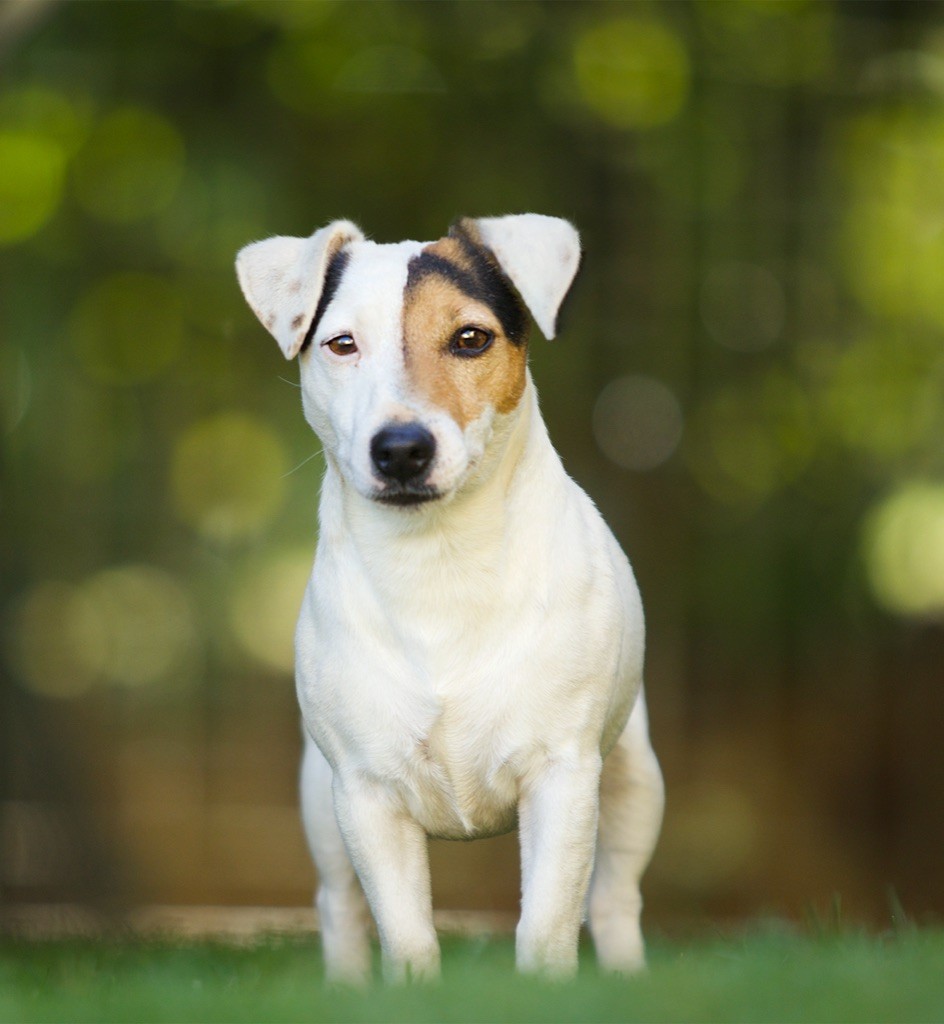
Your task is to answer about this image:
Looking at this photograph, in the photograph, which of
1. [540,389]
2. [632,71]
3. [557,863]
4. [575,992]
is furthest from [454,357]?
[632,71]

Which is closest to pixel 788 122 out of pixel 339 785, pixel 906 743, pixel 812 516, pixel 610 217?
pixel 610 217

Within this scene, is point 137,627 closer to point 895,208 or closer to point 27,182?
point 27,182

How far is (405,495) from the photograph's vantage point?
3.39m

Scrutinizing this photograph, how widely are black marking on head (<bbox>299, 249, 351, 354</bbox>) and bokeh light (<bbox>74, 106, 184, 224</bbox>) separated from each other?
430cm

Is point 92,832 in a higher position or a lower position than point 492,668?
lower

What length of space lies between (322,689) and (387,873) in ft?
1.38

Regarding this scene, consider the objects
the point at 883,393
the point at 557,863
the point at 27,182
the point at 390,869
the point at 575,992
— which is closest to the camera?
the point at 575,992

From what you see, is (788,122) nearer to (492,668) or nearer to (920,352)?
(920,352)

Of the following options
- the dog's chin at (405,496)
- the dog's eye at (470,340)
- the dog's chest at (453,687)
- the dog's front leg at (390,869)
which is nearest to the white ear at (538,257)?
the dog's eye at (470,340)

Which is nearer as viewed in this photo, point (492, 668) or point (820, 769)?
point (492, 668)

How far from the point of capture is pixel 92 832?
306 inches

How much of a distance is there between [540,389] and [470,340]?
4289 mm

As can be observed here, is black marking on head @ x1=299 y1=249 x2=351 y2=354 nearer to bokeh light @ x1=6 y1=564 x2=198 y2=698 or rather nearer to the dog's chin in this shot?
the dog's chin

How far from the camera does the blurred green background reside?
7.79 m
